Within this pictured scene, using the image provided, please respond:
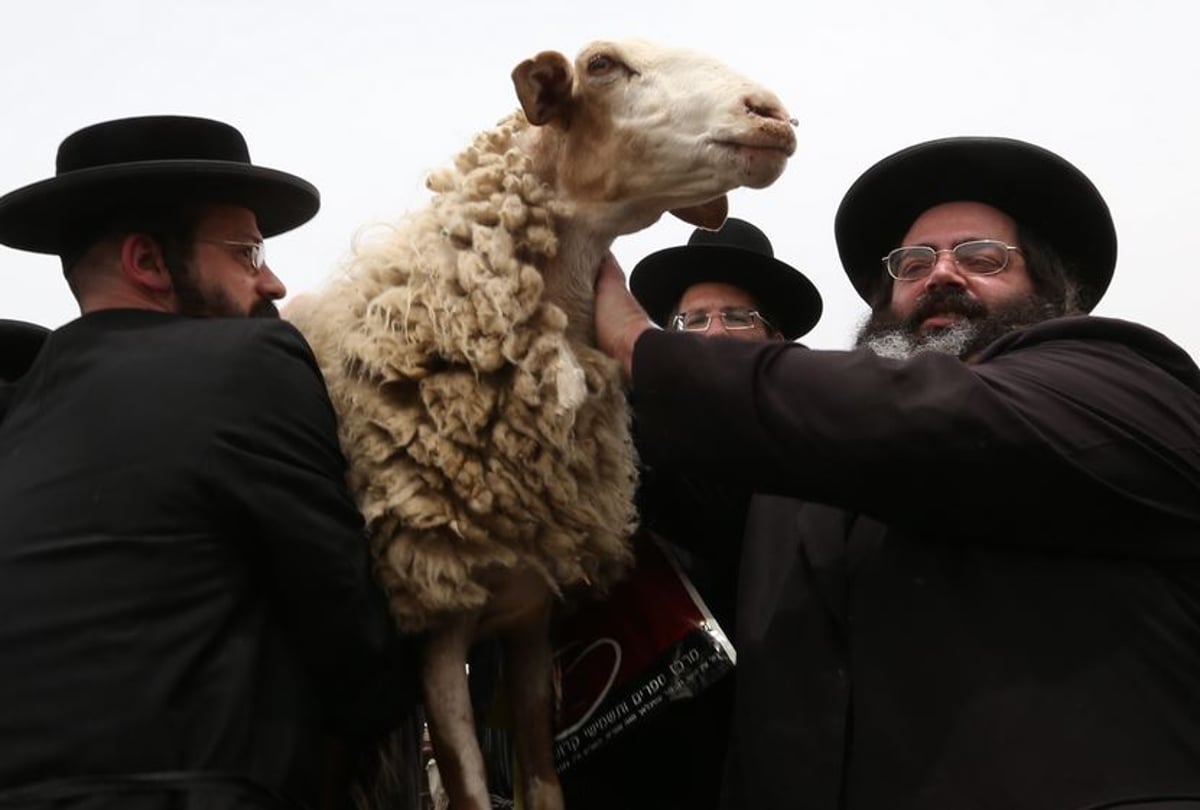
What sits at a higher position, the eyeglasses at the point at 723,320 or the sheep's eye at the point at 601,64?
the sheep's eye at the point at 601,64

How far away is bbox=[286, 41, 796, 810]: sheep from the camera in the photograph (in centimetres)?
247

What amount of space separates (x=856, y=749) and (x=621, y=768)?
32.9 inches

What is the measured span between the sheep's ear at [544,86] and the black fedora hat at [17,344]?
163 centimetres

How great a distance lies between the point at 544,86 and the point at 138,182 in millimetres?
854

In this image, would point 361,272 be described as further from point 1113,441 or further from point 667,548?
point 1113,441

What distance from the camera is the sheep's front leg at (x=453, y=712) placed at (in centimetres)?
253

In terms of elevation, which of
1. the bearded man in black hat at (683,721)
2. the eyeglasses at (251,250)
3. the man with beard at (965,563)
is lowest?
the bearded man in black hat at (683,721)

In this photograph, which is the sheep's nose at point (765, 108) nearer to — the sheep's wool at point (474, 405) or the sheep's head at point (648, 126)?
the sheep's head at point (648, 126)

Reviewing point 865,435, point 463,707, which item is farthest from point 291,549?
point 865,435

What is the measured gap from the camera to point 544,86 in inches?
106

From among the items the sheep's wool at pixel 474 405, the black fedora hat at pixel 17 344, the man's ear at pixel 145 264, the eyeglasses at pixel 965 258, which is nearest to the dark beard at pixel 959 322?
the eyeglasses at pixel 965 258

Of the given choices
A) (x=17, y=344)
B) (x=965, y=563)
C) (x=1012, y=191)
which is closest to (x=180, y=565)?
(x=965, y=563)

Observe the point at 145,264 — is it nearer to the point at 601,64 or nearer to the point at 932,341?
the point at 601,64

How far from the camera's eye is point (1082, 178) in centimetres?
318
